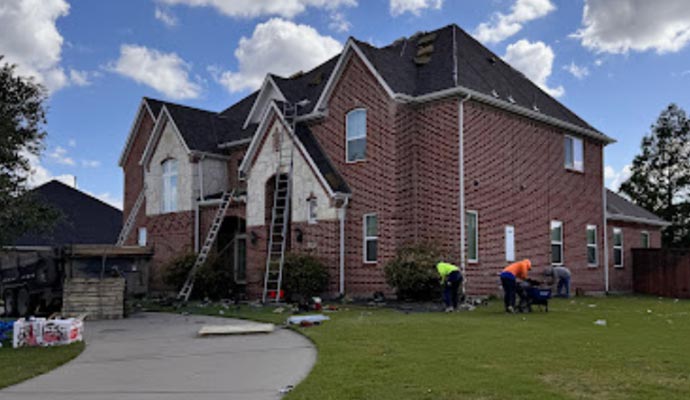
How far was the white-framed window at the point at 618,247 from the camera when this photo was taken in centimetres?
3094

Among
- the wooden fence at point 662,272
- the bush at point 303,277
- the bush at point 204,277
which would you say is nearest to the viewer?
the bush at point 303,277

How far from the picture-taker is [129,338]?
1423 cm

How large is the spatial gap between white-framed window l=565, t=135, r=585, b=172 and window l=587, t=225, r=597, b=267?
8.48 ft

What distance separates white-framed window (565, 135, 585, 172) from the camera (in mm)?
28234

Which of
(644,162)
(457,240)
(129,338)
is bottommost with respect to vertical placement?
(129,338)

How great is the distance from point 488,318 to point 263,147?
12.6 meters

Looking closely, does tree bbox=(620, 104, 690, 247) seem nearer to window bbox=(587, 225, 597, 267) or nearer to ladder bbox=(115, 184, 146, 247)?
window bbox=(587, 225, 597, 267)

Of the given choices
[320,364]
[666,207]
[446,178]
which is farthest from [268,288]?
[666,207]

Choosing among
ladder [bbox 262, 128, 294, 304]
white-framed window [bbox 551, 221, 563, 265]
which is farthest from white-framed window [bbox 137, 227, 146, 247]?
white-framed window [bbox 551, 221, 563, 265]

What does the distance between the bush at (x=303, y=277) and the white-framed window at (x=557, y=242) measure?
928 cm

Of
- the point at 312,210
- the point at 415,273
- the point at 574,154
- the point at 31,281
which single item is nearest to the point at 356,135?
the point at 312,210

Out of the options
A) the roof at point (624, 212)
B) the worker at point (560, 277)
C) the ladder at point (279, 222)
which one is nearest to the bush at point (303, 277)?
the ladder at point (279, 222)

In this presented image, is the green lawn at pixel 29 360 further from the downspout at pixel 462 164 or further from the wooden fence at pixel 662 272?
the wooden fence at pixel 662 272

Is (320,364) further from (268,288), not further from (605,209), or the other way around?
(605,209)
